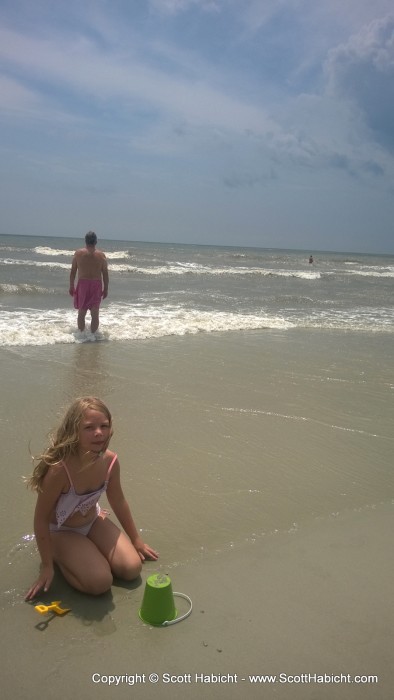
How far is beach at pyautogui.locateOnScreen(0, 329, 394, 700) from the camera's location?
82.4 inches

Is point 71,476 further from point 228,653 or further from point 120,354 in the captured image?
point 120,354

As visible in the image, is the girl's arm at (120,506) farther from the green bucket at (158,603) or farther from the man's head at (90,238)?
the man's head at (90,238)

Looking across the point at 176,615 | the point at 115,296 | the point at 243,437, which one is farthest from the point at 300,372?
the point at 115,296

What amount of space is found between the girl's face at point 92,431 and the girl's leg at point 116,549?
559mm

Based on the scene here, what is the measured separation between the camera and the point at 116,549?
2.73 meters

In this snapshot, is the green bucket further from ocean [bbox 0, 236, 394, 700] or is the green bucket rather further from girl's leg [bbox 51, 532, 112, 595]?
girl's leg [bbox 51, 532, 112, 595]

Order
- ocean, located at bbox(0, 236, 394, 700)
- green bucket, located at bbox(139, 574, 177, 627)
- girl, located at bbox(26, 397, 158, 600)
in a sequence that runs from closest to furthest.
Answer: ocean, located at bbox(0, 236, 394, 700), green bucket, located at bbox(139, 574, 177, 627), girl, located at bbox(26, 397, 158, 600)

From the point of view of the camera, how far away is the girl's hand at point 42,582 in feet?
8.09

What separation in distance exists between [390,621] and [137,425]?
285cm

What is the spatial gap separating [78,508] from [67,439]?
439 mm

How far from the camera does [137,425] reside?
4723 millimetres

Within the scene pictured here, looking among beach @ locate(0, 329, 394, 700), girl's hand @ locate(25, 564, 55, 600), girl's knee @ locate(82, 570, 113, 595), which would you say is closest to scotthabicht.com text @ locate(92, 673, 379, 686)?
beach @ locate(0, 329, 394, 700)

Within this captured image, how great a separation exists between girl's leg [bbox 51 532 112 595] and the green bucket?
31 cm

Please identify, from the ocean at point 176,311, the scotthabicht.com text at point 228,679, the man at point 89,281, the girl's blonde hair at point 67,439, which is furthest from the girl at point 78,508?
the man at point 89,281
